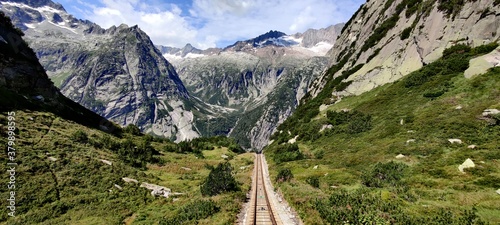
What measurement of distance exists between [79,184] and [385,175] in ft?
110

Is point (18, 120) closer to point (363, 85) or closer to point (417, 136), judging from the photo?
point (417, 136)

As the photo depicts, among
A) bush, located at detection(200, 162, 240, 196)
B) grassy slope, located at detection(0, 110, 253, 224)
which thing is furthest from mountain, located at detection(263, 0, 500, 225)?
grassy slope, located at detection(0, 110, 253, 224)

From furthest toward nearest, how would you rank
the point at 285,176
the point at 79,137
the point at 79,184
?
the point at 79,137
the point at 285,176
the point at 79,184

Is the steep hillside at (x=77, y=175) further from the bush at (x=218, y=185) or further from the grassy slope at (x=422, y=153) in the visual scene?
the grassy slope at (x=422, y=153)

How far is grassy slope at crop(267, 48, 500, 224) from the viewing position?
19.2m

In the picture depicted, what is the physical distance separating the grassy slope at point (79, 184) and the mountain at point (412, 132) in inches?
408

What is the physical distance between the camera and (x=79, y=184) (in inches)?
1218

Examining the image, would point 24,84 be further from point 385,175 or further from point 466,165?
point 466,165

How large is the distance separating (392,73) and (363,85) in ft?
25.2

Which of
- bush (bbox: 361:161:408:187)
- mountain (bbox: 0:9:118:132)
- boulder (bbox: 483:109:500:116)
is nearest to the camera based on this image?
bush (bbox: 361:161:408:187)

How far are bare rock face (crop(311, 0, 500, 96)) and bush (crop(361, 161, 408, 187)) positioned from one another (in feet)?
109

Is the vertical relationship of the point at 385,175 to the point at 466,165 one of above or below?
below

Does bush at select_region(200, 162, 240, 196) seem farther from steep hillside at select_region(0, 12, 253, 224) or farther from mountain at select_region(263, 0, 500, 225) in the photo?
mountain at select_region(263, 0, 500, 225)

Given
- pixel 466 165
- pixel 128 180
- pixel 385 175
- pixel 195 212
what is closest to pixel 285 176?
pixel 385 175
